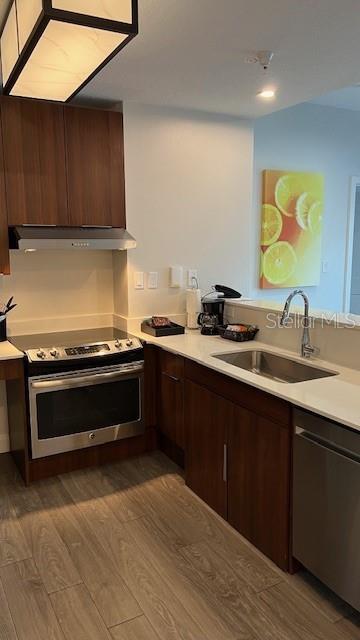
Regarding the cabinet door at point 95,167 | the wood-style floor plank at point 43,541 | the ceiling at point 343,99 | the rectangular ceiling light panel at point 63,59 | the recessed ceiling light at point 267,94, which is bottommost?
the wood-style floor plank at point 43,541

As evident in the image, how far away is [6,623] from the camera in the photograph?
6.42ft

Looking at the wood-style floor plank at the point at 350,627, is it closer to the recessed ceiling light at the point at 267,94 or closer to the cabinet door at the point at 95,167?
the cabinet door at the point at 95,167

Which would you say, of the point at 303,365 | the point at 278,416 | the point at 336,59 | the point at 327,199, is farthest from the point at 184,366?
the point at 327,199

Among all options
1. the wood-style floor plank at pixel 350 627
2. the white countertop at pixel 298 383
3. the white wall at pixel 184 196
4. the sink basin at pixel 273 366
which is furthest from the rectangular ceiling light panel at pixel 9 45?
the wood-style floor plank at pixel 350 627

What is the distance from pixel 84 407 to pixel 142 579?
1190 millimetres

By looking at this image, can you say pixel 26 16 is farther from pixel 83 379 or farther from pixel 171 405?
pixel 171 405

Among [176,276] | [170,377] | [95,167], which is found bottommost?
[170,377]

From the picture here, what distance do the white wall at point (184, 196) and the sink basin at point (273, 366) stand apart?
2.94 feet

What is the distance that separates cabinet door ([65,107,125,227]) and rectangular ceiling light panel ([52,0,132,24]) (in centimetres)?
156

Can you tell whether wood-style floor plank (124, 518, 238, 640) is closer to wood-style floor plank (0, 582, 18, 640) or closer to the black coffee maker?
wood-style floor plank (0, 582, 18, 640)

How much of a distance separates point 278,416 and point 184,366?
0.90m

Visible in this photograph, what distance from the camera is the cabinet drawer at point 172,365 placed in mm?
2975

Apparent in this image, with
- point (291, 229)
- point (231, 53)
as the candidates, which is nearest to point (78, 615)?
point (231, 53)

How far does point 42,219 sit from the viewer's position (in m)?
3.16
